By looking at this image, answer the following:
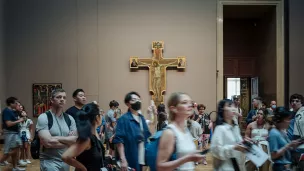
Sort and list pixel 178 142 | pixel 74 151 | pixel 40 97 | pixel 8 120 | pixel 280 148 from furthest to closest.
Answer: pixel 40 97
pixel 8 120
pixel 280 148
pixel 74 151
pixel 178 142

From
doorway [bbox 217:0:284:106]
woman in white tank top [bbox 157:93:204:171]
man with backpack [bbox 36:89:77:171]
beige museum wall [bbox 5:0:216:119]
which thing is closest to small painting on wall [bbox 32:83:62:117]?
beige museum wall [bbox 5:0:216:119]

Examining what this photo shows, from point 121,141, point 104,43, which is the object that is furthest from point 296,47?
point 121,141

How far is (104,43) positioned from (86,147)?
38.1ft

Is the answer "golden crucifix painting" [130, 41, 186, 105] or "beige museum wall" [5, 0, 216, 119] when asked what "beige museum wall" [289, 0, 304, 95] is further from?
"golden crucifix painting" [130, 41, 186, 105]

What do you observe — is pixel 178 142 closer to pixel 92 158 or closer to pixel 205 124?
pixel 92 158

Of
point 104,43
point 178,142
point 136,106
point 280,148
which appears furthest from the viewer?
point 104,43

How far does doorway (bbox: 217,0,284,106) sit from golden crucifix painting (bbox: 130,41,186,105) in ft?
6.72

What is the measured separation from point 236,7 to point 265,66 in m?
2.93

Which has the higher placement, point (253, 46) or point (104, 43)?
point (253, 46)

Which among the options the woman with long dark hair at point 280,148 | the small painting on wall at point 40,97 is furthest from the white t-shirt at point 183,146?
the small painting on wall at point 40,97

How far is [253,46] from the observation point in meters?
18.4

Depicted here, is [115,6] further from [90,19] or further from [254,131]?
[254,131]

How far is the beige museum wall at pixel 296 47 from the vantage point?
579 inches

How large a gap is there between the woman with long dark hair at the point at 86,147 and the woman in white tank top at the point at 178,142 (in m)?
0.80
